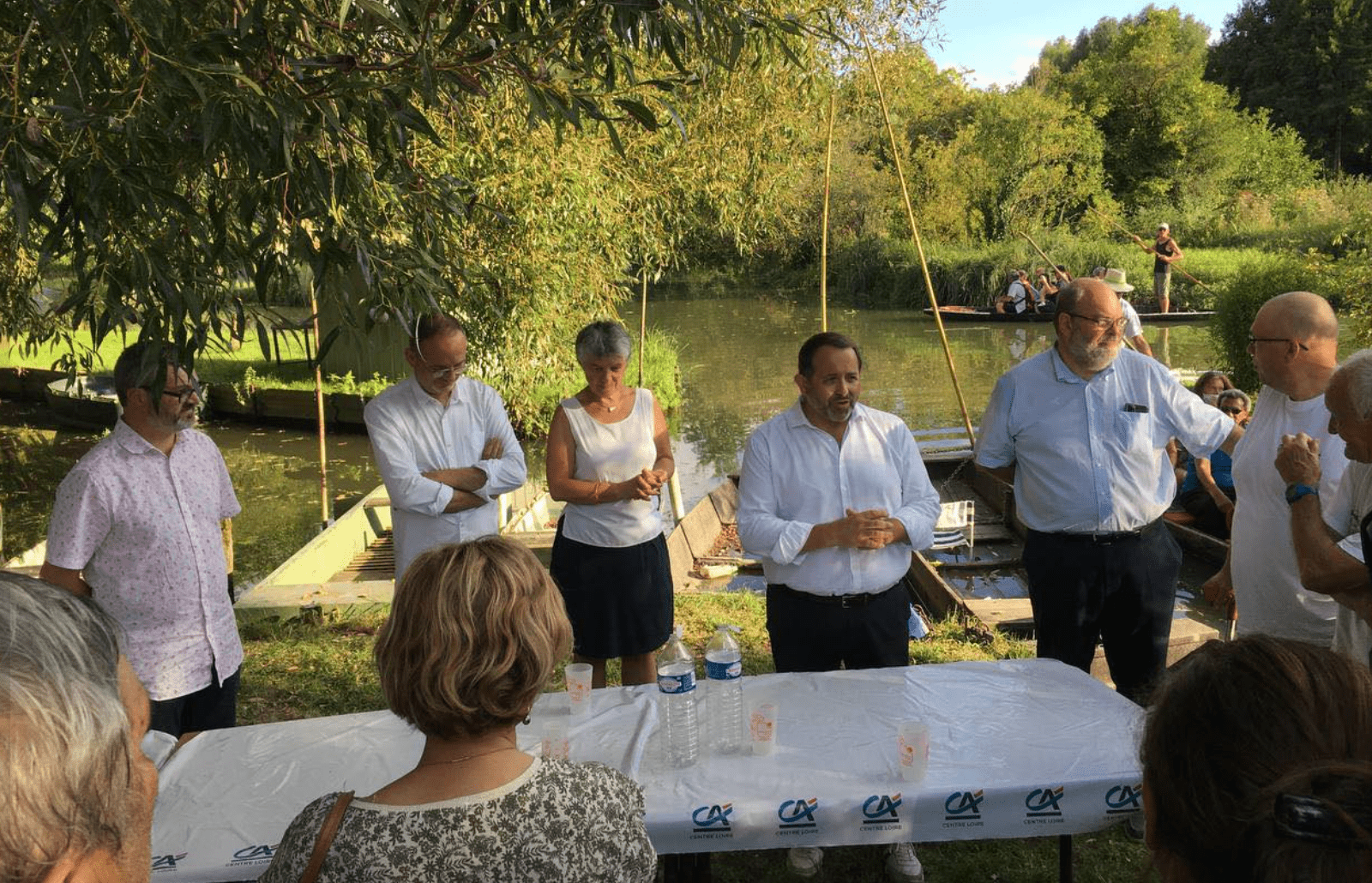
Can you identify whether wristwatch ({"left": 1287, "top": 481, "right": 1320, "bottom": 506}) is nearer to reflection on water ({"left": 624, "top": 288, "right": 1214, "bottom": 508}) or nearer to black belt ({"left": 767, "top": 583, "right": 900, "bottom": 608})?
black belt ({"left": 767, "top": 583, "right": 900, "bottom": 608})

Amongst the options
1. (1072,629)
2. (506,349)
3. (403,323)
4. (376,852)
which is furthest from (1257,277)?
(376,852)

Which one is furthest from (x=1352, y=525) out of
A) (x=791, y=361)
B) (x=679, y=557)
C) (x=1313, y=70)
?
(x=1313, y=70)

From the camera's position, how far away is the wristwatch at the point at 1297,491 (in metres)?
2.92

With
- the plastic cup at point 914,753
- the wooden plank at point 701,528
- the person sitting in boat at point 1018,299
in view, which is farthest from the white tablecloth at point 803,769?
the person sitting in boat at point 1018,299

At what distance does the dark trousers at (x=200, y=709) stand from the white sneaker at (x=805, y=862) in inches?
68.0

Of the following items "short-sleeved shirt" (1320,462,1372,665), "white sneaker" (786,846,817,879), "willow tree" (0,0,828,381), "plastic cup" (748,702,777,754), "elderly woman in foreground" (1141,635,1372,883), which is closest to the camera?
"elderly woman in foreground" (1141,635,1372,883)

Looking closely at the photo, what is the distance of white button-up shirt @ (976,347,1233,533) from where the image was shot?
3713mm

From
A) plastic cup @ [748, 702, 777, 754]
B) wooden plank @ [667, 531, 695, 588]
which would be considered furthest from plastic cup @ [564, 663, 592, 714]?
wooden plank @ [667, 531, 695, 588]

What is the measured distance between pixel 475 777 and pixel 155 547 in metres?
1.81

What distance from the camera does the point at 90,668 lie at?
3.43 feet

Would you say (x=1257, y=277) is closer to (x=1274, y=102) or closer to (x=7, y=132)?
(x=7, y=132)

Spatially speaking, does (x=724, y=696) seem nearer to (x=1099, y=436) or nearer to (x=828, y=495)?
(x=828, y=495)

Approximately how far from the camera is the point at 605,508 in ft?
13.3

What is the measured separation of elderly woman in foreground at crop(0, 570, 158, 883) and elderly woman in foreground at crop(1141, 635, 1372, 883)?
104cm
